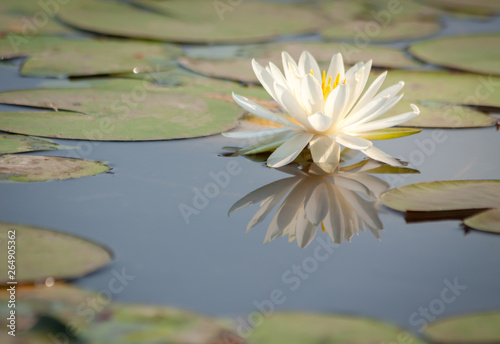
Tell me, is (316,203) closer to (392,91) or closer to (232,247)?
(232,247)

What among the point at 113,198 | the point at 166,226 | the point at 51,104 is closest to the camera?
the point at 166,226

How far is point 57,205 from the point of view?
156 cm

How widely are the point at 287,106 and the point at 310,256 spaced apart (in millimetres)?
568

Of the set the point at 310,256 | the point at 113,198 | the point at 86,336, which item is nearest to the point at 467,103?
the point at 310,256

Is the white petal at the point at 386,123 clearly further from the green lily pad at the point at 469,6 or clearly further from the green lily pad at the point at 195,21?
the green lily pad at the point at 469,6

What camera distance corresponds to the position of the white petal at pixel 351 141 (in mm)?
1763

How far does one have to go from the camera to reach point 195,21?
11.8ft

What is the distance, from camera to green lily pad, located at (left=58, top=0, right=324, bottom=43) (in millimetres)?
3293

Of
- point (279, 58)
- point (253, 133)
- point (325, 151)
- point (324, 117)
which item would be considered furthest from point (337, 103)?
point (279, 58)

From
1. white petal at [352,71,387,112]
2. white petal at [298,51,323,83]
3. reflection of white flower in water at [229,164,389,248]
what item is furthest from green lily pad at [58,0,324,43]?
reflection of white flower in water at [229,164,389,248]

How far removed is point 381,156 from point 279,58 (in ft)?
3.97

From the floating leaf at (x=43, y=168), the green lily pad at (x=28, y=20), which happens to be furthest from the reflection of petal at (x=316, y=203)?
the green lily pad at (x=28, y=20)

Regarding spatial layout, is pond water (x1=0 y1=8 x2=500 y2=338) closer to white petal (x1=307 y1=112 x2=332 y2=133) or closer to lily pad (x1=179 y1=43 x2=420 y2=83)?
white petal (x1=307 y1=112 x2=332 y2=133)

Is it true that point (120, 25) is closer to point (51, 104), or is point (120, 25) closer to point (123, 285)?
point (51, 104)
